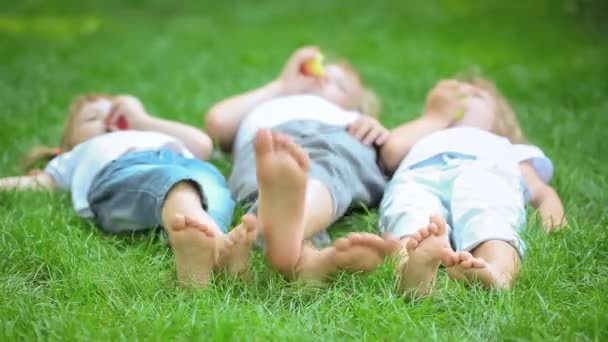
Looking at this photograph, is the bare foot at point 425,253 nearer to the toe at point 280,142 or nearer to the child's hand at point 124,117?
the toe at point 280,142

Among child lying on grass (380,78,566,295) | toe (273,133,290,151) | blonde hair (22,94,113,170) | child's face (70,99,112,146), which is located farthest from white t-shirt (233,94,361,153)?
toe (273,133,290,151)

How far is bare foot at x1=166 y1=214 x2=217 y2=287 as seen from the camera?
6.05ft

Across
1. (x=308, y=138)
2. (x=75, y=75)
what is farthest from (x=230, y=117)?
(x=75, y=75)

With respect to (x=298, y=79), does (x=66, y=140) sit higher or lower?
lower

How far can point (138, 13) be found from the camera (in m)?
8.60

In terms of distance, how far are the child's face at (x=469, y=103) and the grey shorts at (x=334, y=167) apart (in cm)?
36

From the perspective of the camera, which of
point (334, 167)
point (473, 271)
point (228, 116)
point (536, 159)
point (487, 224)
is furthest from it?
point (228, 116)

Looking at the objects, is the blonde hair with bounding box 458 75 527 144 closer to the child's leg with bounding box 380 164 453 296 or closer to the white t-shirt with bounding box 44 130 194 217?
the child's leg with bounding box 380 164 453 296

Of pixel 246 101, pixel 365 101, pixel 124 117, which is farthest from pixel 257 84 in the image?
pixel 124 117

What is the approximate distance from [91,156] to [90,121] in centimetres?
38

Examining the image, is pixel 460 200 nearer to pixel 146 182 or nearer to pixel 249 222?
pixel 249 222

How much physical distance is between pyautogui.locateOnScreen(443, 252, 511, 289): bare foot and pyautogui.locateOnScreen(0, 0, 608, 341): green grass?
37 millimetres

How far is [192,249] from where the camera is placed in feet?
6.11

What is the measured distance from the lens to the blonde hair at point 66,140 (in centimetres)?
296
